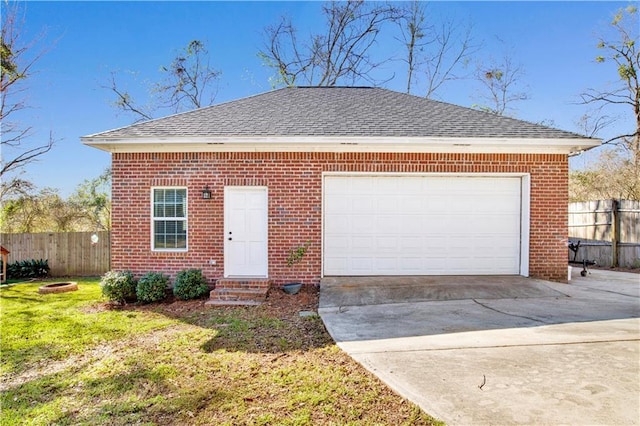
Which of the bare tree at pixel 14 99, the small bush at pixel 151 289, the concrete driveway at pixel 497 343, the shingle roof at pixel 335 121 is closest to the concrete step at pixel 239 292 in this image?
the small bush at pixel 151 289

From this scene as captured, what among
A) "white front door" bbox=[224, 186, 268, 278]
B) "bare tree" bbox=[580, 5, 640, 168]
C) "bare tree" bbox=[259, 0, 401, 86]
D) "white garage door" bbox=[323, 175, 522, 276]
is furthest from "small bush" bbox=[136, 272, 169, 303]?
"bare tree" bbox=[580, 5, 640, 168]

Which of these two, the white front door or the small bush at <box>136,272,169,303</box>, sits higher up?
the white front door

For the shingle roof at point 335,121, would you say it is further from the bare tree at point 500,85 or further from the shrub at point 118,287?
the bare tree at point 500,85

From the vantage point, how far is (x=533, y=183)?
7.97 metres

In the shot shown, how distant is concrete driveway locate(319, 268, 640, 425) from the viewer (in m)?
2.96

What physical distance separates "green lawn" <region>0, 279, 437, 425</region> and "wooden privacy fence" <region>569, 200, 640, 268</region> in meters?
11.0

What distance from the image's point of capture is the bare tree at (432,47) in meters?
19.0

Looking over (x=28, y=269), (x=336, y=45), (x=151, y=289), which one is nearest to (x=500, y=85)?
(x=336, y=45)

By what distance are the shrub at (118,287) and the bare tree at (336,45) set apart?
15207 mm

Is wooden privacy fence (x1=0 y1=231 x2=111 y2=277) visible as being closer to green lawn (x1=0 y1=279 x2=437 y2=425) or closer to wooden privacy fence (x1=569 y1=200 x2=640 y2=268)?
green lawn (x1=0 y1=279 x2=437 y2=425)

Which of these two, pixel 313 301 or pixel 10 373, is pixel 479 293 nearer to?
pixel 313 301

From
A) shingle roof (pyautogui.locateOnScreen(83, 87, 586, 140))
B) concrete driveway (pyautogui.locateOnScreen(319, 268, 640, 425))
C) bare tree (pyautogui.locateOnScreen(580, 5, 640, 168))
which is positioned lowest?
concrete driveway (pyautogui.locateOnScreen(319, 268, 640, 425))

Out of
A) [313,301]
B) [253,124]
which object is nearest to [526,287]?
[313,301]

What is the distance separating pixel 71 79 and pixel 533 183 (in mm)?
16849
